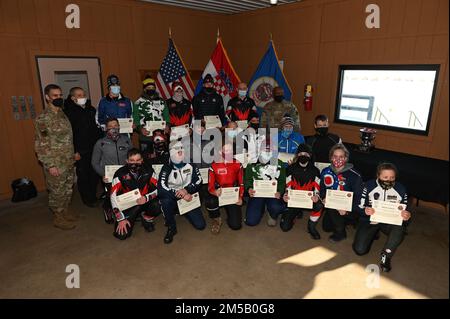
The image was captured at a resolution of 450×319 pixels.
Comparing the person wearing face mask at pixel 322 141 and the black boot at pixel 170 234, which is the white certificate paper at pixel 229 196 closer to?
the black boot at pixel 170 234

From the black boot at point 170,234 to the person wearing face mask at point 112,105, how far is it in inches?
91.7

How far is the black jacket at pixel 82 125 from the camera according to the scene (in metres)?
5.24

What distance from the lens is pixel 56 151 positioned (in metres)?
4.64

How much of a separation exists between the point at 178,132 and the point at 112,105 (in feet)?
4.12

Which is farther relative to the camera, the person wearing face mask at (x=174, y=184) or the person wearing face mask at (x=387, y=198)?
the person wearing face mask at (x=174, y=184)

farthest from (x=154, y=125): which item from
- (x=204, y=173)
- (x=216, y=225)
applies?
(x=216, y=225)

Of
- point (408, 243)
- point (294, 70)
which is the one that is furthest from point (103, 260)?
point (294, 70)

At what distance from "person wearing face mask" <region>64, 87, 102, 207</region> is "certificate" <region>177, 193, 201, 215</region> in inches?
76.0

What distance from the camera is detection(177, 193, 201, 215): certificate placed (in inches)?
178

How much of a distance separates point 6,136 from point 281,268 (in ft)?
17.7

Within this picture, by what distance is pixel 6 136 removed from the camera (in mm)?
5855

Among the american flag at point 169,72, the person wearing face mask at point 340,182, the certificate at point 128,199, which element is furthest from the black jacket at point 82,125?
the person wearing face mask at point 340,182

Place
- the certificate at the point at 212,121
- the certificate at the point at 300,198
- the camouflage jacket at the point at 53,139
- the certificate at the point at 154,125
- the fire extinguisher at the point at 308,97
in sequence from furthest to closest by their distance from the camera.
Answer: the fire extinguisher at the point at 308,97
the certificate at the point at 212,121
the certificate at the point at 154,125
the camouflage jacket at the point at 53,139
the certificate at the point at 300,198
